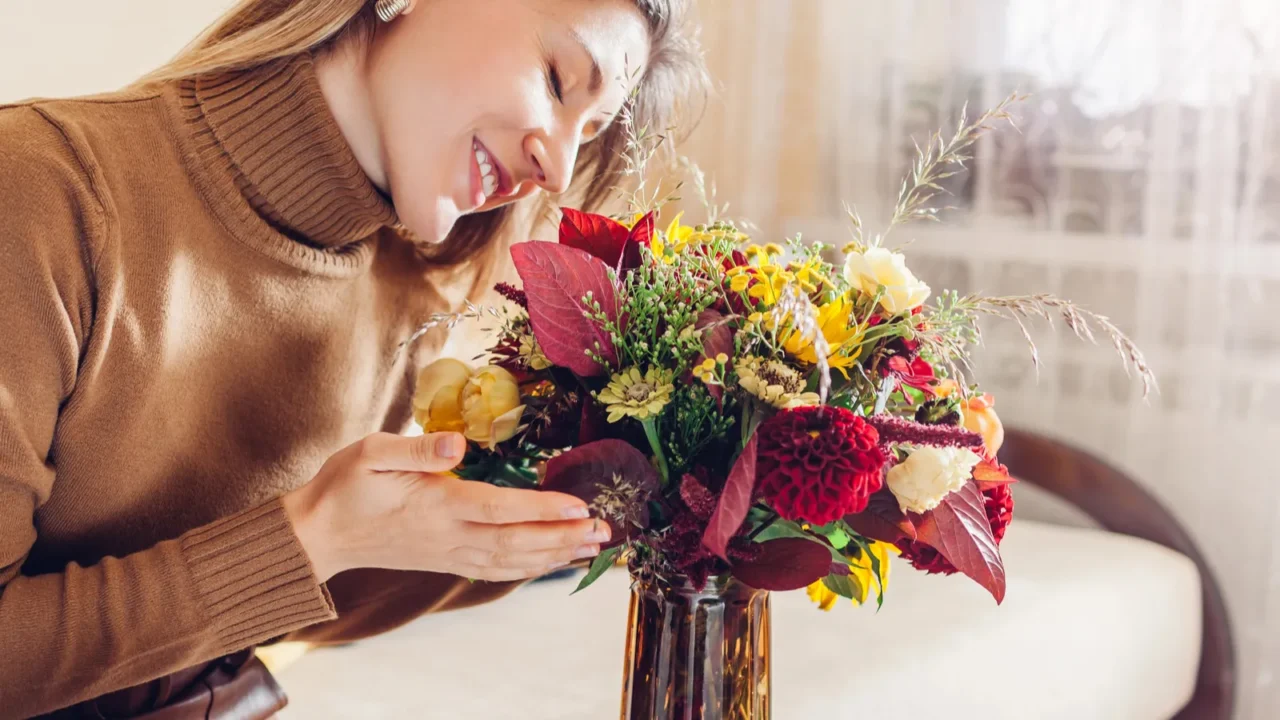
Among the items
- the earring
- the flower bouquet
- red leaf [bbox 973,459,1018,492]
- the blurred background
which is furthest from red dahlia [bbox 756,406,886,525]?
the blurred background

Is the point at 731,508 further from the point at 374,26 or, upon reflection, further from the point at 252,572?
the point at 374,26

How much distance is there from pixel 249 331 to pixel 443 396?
309 millimetres

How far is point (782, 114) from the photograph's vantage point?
8.07 ft

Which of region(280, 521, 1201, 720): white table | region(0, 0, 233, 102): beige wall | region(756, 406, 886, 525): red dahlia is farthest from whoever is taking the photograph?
region(0, 0, 233, 102): beige wall

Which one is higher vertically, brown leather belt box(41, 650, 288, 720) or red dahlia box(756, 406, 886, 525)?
red dahlia box(756, 406, 886, 525)

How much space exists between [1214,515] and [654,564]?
1.62 m

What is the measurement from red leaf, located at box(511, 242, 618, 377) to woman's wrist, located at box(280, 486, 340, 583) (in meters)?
0.24

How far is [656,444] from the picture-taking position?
2.40ft

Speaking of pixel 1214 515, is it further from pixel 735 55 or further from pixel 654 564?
pixel 654 564

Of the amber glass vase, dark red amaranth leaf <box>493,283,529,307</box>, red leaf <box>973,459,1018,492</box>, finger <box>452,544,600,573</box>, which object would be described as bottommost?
the amber glass vase

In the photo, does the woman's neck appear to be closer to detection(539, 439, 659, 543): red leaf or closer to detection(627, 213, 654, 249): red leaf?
detection(627, 213, 654, 249): red leaf

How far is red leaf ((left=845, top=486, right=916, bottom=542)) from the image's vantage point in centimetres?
71

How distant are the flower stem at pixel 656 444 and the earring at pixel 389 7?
0.46m

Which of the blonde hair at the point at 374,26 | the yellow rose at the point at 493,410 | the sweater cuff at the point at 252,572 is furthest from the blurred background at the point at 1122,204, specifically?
the yellow rose at the point at 493,410
